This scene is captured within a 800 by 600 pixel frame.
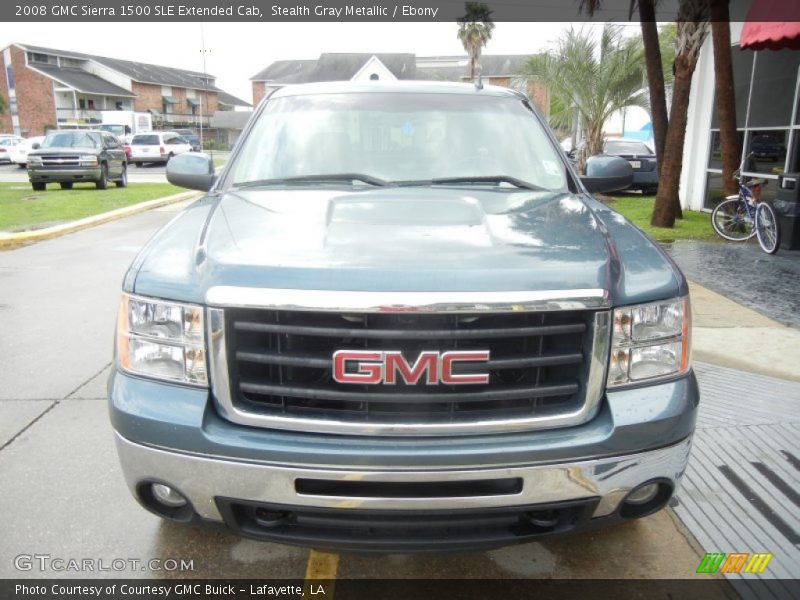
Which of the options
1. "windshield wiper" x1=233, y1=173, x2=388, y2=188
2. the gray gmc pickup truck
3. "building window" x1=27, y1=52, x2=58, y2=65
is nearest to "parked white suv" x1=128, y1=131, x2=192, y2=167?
"building window" x1=27, y1=52, x2=58, y2=65

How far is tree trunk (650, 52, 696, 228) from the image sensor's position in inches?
404

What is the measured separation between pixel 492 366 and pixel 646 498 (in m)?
0.76

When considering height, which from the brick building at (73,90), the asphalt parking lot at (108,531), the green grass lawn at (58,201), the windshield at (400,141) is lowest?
the asphalt parking lot at (108,531)

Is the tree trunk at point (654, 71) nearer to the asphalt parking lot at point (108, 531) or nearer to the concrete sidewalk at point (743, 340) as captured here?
the concrete sidewalk at point (743, 340)

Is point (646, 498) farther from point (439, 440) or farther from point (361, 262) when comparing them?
point (361, 262)

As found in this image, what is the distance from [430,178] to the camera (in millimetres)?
3240

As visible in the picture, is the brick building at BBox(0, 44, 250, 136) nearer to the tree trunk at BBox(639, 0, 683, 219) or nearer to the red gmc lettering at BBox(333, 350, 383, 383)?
the tree trunk at BBox(639, 0, 683, 219)

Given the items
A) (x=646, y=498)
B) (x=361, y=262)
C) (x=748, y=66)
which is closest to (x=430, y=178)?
(x=361, y=262)

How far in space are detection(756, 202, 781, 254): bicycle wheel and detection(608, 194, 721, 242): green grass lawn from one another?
3.20ft

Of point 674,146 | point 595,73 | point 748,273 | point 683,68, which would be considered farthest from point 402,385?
point 595,73

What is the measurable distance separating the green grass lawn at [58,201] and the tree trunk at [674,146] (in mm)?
10465

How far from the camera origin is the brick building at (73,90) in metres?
57.0

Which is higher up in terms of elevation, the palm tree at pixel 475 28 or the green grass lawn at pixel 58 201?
the palm tree at pixel 475 28

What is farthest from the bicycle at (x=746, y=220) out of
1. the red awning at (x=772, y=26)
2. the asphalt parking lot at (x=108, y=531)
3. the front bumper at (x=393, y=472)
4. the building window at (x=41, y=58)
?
the building window at (x=41, y=58)
